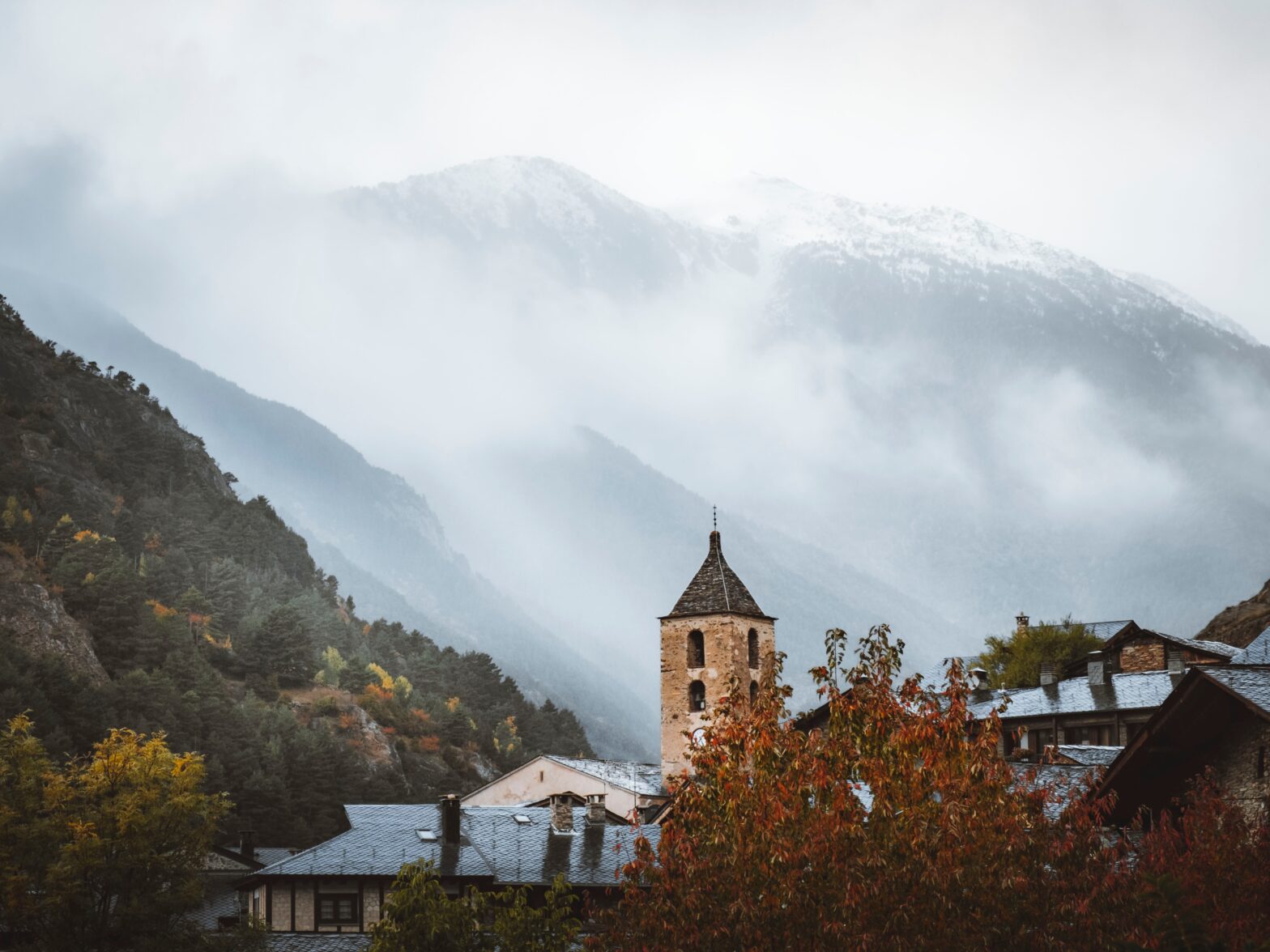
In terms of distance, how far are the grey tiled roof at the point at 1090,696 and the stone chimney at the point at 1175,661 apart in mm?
1858

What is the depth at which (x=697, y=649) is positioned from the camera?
64250 mm

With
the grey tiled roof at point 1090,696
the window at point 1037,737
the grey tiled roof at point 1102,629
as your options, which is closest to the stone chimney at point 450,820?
the grey tiled roof at point 1090,696

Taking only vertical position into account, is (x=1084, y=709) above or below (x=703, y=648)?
below

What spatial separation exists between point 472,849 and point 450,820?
150cm

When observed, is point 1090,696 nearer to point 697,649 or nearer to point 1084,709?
point 1084,709

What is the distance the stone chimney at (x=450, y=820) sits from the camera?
52.2 metres

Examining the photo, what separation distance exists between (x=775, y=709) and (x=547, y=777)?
6267 cm

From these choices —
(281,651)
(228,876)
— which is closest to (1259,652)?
(228,876)

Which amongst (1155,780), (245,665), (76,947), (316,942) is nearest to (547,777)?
(316,942)

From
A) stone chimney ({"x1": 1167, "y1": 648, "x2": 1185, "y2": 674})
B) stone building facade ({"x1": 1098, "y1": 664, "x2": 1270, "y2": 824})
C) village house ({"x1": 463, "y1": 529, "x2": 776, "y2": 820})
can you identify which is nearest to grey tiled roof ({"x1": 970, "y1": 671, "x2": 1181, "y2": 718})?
stone chimney ({"x1": 1167, "y1": 648, "x2": 1185, "y2": 674})

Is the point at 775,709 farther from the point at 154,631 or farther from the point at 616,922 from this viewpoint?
the point at 154,631

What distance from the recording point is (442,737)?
424 feet

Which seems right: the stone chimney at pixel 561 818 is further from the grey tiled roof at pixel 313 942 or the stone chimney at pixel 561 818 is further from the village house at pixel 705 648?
the grey tiled roof at pixel 313 942

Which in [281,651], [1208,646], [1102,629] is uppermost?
[281,651]
